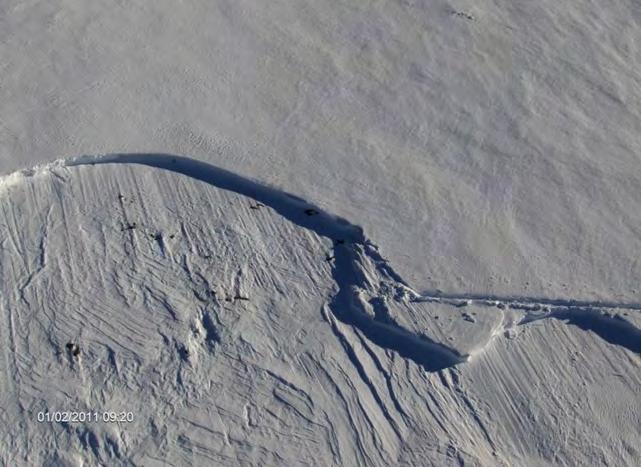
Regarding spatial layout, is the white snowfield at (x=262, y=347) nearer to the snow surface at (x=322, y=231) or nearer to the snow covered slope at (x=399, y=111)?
the snow surface at (x=322, y=231)

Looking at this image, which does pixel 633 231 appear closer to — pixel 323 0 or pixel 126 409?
pixel 323 0

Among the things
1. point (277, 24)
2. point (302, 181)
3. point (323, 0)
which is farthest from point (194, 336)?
point (323, 0)

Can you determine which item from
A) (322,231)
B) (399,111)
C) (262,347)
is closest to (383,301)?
(322,231)

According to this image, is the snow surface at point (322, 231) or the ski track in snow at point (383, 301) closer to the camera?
the snow surface at point (322, 231)

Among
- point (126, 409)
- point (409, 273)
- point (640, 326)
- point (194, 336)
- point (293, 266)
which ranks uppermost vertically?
point (640, 326)

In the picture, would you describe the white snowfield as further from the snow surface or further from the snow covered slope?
the snow covered slope

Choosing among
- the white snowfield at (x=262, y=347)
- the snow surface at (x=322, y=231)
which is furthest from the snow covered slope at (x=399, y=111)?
the white snowfield at (x=262, y=347)

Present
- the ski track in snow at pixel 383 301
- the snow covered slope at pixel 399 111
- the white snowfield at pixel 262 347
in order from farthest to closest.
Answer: the snow covered slope at pixel 399 111, the ski track in snow at pixel 383 301, the white snowfield at pixel 262 347

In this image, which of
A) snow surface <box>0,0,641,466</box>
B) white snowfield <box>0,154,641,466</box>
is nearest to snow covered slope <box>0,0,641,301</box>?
snow surface <box>0,0,641,466</box>
